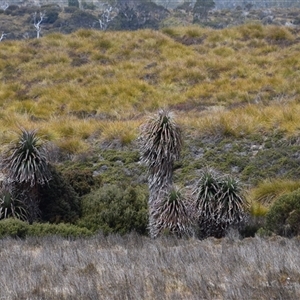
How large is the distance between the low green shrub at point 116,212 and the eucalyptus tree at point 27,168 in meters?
1.02

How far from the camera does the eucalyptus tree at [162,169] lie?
8.77 meters

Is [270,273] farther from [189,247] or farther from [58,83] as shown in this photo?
[58,83]

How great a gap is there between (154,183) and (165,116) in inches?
46.7

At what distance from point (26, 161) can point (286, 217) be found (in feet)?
15.0

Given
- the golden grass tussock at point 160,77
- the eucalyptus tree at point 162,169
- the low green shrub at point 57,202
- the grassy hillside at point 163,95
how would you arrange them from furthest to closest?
the golden grass tussock at point 160,77 < the grassy hillside at point 163,95 < the low green shrub at point 57,202 < the eucalyptus tree at point 162,169

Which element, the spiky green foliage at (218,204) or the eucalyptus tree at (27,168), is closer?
the spiky green foliage at (218,204)

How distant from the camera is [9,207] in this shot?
984 cm

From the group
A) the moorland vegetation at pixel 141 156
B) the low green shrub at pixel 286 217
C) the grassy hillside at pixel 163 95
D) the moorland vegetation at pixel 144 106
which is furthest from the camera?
the grassy hillside at pixel 163 95

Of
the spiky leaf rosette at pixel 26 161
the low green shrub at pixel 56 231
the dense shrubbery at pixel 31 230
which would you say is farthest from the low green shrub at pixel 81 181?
the dense shrubbery at pixel 31 230

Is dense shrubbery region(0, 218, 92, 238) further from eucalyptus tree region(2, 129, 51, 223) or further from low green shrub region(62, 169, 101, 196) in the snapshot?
low green shrub region(62, 169, 101, 196)

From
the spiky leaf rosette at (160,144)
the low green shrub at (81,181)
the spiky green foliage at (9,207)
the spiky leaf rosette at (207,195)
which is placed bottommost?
the low green shrub at (81,181)

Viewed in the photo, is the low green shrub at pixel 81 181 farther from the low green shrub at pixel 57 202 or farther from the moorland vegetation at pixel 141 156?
the low green shrub at pixel 57 202

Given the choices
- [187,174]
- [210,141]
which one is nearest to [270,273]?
[187,174]

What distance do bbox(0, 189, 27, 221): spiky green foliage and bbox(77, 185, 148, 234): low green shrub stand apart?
1084 mm
